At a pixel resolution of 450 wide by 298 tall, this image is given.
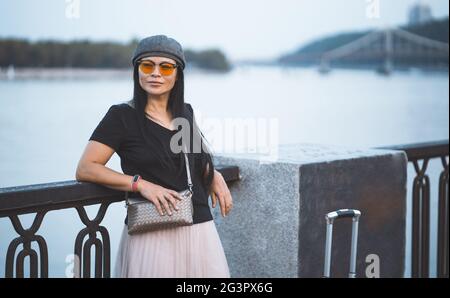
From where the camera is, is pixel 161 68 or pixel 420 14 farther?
pixel 420 14

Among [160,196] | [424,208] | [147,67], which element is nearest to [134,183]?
[160,196]

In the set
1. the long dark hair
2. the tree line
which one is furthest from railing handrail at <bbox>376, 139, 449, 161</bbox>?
the tree line

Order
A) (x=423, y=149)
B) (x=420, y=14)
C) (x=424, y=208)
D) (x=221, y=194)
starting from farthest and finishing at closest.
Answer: (x=420, y=14) < (x=424, y=208) < (x=423, y=149) < (x=221, y=194)

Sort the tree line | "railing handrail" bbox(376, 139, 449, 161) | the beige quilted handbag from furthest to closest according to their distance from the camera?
1. the tree line
2. "railing handrail" bbox(376, 139, 449, 161)
3. the beige quilted handbag

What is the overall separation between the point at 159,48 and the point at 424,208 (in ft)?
9.03

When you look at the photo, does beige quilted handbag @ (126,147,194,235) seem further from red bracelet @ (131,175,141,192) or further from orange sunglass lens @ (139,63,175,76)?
orange sunglass lens @ (139,63,175,76)

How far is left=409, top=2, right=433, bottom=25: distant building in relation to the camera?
905cm

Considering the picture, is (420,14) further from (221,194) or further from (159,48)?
(159,48)

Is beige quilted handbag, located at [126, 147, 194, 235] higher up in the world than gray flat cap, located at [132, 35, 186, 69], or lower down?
lower down

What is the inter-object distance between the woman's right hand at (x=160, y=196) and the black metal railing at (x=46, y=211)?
29cm

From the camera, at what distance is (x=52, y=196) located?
3.37m

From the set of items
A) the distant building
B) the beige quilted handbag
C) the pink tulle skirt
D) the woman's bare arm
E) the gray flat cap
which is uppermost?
the distant building

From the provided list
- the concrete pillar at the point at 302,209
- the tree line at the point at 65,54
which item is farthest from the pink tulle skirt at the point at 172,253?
the tree line at the point at 65,54

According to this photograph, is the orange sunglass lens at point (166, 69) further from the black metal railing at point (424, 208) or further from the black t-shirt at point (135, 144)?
the black metal railing at point (424, 208)
